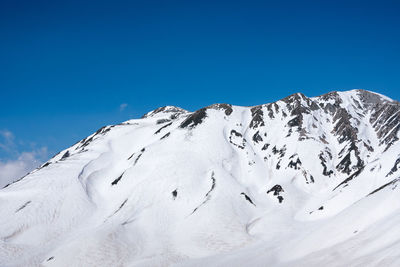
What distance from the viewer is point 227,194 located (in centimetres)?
9712

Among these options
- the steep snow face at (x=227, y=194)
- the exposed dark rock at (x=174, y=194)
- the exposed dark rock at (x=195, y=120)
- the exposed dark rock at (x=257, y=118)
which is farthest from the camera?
the exposed dark rock at (x=257, y=118)

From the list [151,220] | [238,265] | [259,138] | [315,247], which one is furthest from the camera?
[259,138]

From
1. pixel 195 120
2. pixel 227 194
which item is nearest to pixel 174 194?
pixel 227 194

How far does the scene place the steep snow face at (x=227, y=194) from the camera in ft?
189

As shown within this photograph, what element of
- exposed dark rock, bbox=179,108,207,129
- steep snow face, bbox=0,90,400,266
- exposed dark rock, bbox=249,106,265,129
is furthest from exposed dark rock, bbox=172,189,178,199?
exposed dark rock, bbox=249,106,265,129

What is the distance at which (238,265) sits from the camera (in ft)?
190

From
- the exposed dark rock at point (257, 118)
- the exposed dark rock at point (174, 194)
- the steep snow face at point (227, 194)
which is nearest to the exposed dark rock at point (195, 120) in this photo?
the steep snow face at point (227, 194)

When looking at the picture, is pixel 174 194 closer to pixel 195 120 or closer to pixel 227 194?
pixel 227 194

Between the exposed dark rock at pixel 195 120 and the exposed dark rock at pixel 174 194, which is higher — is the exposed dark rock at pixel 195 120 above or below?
above

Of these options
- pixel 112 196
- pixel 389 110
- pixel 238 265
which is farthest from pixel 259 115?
pixel 238 265

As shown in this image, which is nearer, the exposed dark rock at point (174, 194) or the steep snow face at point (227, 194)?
the steep snow face at point (227, 194)

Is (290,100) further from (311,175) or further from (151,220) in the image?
(151,220)

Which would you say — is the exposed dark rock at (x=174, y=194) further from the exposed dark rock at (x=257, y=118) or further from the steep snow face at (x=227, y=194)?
the exposed dark rock at (x=257, y=118)

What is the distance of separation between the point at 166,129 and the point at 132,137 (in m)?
17.7
